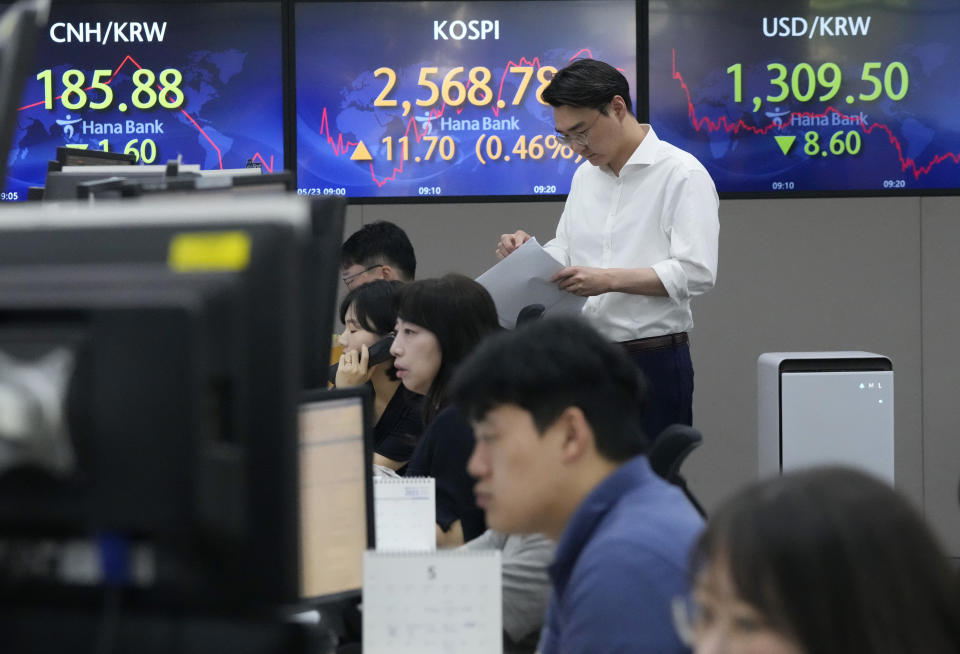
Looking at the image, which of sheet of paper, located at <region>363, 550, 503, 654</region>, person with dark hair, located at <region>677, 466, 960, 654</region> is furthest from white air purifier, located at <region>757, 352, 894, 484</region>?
person with dark hair, located at <region>677, 466, 960, 654</region>

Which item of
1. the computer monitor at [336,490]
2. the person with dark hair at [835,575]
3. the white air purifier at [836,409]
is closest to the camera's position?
the person with dark hair at [835,575]

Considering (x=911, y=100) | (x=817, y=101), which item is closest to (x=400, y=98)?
(x=817, y=101)

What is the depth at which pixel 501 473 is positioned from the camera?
1.44m

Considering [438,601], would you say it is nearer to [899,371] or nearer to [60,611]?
[60,611]

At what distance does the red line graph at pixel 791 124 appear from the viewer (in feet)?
14.5

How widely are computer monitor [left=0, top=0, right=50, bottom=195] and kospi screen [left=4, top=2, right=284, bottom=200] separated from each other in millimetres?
3500

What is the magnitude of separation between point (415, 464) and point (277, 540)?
1.90 m

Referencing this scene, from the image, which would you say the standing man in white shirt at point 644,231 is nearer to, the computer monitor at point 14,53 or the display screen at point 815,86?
the display screen at point 815,86

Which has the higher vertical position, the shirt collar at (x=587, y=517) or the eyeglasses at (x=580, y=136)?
the eyeglasses at (x=580, y=136)

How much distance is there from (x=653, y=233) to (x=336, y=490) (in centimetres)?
166

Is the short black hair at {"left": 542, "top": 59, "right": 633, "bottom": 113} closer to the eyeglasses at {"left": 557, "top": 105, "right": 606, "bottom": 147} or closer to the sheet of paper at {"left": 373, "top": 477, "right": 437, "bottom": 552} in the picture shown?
the eyeglasses at {"left": 557, "top": 105, "right": 606, "bottom": 147}

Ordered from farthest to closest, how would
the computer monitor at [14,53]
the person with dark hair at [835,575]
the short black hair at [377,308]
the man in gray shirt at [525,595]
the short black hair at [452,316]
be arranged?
the short black hair at [377,308] → the short black hair at [452,316] → the man in gray shirt at [525,595] → the computer monitor at [14,53] → the person with dark hair at [835,575]

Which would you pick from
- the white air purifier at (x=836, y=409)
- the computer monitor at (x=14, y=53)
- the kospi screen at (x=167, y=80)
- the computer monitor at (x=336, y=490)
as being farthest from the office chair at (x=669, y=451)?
the kospi screen at (x=167, y=80)

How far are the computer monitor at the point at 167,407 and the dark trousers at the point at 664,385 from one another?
2.52m
